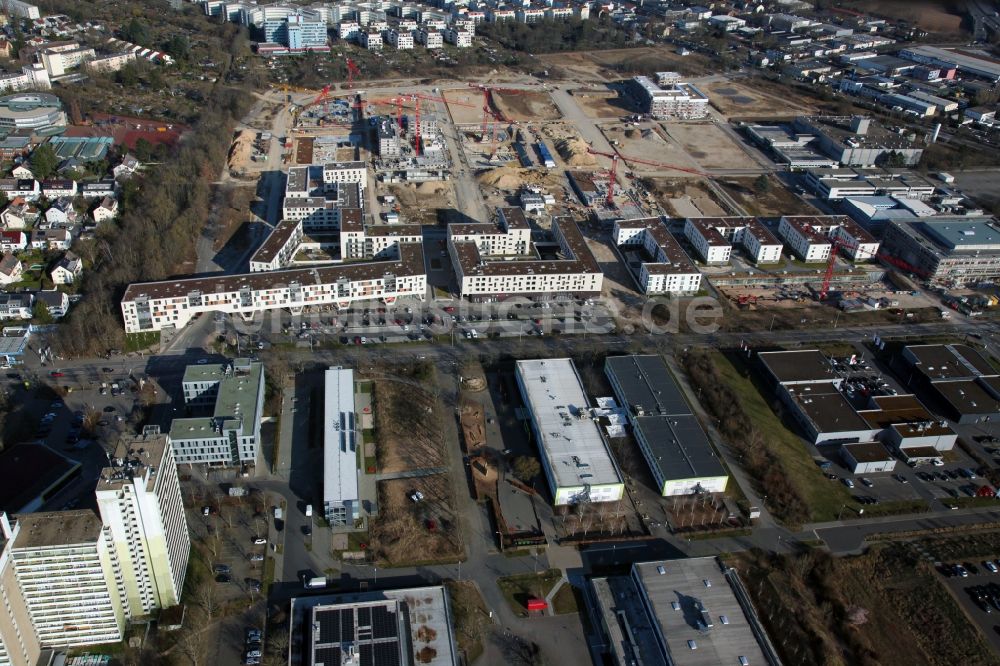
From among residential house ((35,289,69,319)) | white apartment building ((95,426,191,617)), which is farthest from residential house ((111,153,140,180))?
white apartment building ((95,426,191,617))

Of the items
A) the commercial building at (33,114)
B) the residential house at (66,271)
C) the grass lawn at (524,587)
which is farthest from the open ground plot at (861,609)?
the commercial building at (33,114)

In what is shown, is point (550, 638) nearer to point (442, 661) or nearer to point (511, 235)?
point (442, 661)

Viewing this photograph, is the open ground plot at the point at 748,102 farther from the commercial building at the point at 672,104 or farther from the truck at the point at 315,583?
the truck at the point at 315,583

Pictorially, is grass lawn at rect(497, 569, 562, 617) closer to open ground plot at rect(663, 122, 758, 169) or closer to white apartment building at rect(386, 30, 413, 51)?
open ground plot at rect(663, 122, 758, 169)

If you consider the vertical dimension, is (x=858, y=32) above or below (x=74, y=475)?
above

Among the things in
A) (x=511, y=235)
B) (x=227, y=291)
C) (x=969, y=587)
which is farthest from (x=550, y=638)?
(x=511, y=235)

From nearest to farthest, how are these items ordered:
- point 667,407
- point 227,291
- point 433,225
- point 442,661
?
point 442,661 < point 667,407 < point 227,291 < point 433,225

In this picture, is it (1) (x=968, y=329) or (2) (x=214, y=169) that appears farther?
(2) (x=214, y=169)

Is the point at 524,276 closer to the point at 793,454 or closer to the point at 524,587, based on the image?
the point at 793,454
